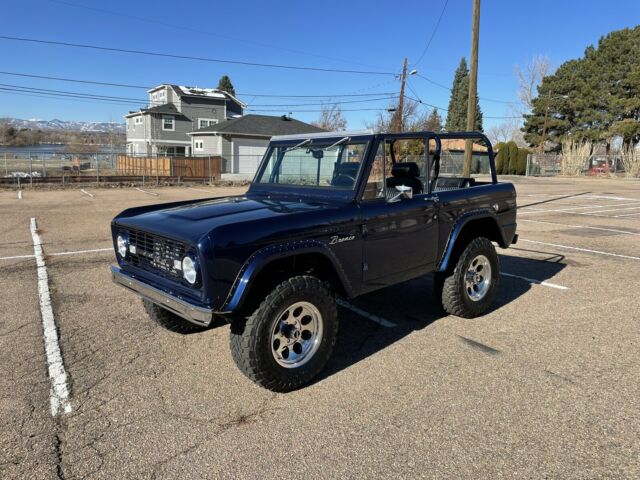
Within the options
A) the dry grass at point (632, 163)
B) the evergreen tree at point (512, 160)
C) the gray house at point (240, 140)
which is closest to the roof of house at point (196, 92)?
the gray house at point (240, 140)

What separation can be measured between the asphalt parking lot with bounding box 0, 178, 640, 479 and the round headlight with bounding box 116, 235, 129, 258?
0.86m

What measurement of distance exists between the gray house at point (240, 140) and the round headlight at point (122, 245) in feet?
110

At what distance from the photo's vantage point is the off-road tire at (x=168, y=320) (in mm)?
4188

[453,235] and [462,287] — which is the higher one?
[453,235]

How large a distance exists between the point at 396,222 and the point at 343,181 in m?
0.57

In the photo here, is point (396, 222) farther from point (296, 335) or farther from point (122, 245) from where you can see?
point (122, 245)

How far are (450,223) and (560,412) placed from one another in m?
1.98

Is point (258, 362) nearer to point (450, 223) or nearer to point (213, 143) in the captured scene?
point (450, 223)

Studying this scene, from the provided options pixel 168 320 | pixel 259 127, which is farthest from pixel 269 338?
pixel 259 127

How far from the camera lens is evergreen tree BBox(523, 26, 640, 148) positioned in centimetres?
4403

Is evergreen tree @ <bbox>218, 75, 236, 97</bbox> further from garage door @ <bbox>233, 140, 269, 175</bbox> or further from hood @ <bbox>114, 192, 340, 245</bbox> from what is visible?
hood @ <bbox>114, 192, 340, 245</bbox>

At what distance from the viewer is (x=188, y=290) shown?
313 cm

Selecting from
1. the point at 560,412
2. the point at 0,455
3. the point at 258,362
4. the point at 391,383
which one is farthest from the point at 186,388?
the point at 560,412

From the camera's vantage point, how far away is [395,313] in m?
5.03
